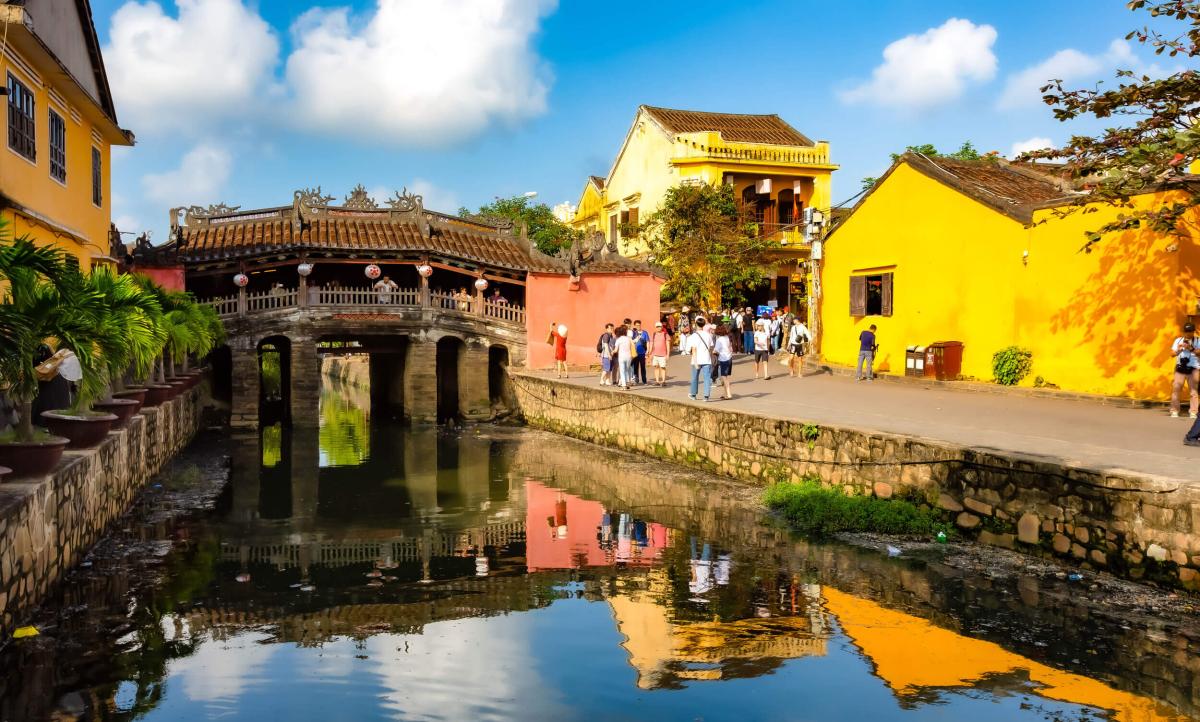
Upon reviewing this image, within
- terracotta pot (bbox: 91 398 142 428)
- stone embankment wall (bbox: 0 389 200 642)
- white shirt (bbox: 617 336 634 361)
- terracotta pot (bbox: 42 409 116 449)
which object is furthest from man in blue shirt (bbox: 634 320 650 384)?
terracotta pot (bbox: 42 409 116 449)

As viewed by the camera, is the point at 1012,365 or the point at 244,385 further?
the point at 244,385

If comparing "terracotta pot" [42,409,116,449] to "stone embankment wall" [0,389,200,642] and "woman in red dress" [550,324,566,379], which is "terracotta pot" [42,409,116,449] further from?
"woman in red dress" [550,324,566,379]

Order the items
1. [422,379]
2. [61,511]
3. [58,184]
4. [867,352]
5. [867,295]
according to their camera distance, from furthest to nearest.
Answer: [422,379]
[867,295]
[867,352]
[58,184]
[61,511]

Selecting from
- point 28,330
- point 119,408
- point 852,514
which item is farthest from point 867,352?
point 28,330

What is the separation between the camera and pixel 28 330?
696cm

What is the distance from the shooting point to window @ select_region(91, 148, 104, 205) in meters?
18.6

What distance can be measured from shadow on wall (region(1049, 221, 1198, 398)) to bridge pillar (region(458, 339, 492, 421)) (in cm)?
1465

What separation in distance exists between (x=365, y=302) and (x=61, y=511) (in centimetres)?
1817

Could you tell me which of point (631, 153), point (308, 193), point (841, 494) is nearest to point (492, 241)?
point (308, 193)

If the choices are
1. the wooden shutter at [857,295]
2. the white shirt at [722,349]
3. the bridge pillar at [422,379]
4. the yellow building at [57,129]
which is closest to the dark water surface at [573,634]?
the white shirt at [722,349]

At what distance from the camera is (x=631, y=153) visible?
3862cm

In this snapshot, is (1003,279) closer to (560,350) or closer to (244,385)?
(560,350)

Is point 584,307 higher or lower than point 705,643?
higher

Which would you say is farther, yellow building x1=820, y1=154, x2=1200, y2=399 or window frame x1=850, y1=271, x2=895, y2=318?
window frame x1=850, y1=271, x2=895, y2=318
